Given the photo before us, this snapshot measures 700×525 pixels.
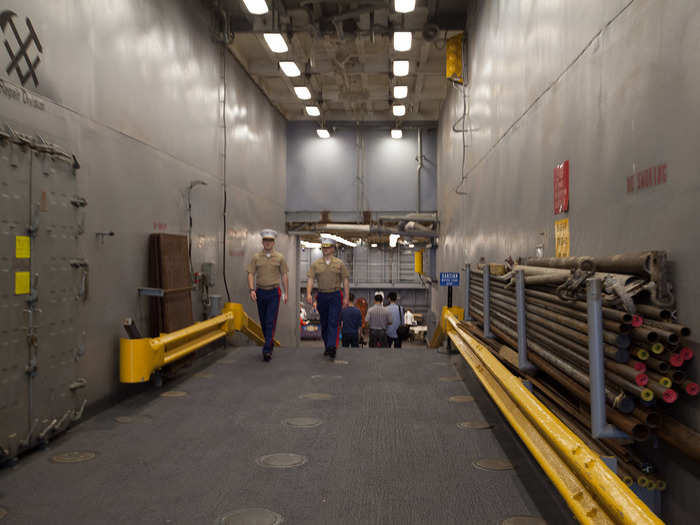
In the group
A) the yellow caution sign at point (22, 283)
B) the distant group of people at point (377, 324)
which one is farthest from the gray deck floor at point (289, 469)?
the distant group of people at point (377, 324)

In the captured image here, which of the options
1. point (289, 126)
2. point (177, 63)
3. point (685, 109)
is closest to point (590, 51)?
point (685, 109)

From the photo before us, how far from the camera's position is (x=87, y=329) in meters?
4.56

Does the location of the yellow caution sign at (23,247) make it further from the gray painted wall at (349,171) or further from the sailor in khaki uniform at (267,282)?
the gray painted wall at (349,171)

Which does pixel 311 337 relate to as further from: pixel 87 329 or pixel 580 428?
pixel 580 428

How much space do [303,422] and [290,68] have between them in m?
6.61

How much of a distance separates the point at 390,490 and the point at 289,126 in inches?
476

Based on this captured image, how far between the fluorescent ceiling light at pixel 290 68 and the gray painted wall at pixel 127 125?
36.2 inches

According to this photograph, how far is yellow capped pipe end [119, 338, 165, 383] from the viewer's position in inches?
190

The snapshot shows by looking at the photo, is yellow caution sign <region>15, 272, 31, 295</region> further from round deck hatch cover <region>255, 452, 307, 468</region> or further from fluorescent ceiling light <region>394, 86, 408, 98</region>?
fluorescent ceiling light <region>394, 86, 408, 98</region>

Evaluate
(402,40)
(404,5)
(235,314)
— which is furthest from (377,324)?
(404,5)

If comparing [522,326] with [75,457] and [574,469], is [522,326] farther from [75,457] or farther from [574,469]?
[75,457]

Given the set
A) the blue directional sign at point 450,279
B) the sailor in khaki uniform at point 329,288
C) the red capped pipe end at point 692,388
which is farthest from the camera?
the blue directional sign at point 450,279

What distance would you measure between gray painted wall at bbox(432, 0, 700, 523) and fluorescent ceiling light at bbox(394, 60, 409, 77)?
2843mm

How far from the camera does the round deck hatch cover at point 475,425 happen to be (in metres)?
4.18
